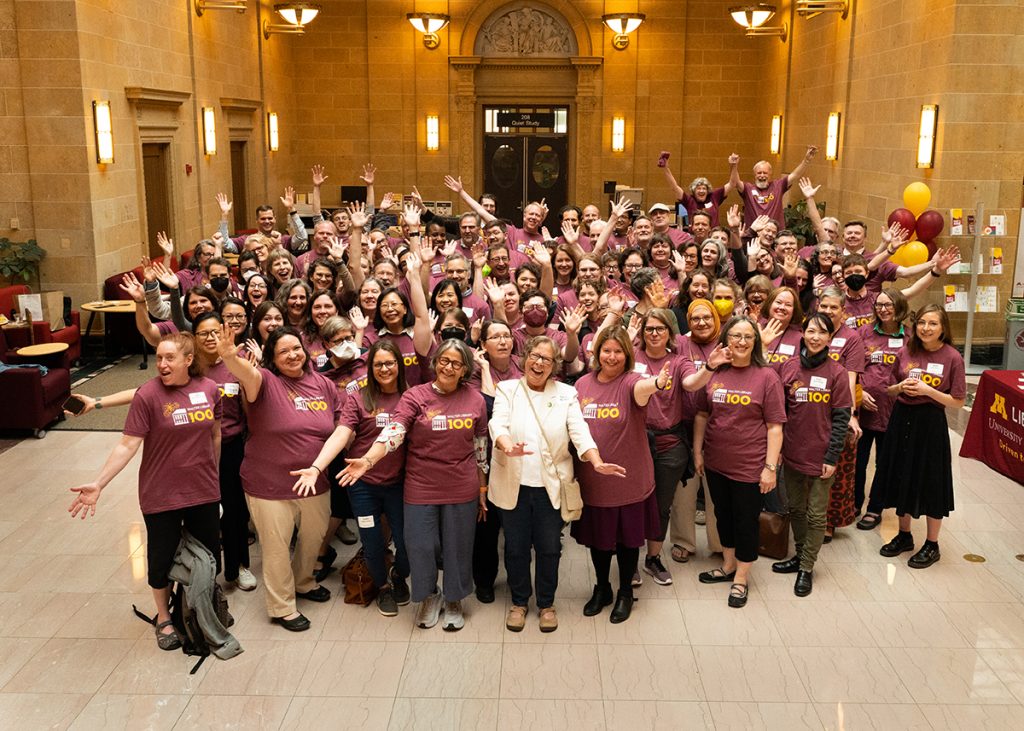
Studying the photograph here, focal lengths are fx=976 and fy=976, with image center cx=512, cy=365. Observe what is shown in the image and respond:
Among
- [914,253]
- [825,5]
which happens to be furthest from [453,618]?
[825,5]

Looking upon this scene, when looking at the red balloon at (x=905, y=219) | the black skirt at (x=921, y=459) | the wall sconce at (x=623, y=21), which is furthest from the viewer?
the wall sconce at (x=623, y=21)

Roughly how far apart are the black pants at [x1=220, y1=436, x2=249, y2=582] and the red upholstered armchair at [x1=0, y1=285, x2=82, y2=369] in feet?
15.4

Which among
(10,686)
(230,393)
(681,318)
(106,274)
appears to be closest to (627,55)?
(106,274)

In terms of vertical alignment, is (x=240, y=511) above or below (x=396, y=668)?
above

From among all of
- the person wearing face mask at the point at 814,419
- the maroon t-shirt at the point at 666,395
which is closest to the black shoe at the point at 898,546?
the person wearing face mask at the point at 814,419

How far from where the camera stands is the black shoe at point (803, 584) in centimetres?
587

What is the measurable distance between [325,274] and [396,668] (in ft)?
10.8

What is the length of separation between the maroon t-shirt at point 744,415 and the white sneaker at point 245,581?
292 centimetres

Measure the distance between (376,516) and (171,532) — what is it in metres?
1.10

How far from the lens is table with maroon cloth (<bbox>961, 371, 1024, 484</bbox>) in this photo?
5941mm

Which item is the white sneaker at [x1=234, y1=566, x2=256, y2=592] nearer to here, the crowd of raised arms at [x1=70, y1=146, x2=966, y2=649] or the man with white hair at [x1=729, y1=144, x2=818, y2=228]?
the crowd of raised arms at [x1=70, y1=146, x2=966, y2=649]

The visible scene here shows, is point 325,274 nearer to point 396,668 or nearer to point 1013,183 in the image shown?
point 396,668

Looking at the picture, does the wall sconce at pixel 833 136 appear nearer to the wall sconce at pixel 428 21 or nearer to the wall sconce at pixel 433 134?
the wall sconce at pixel 428 21

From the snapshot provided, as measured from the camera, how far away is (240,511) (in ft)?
19.3
